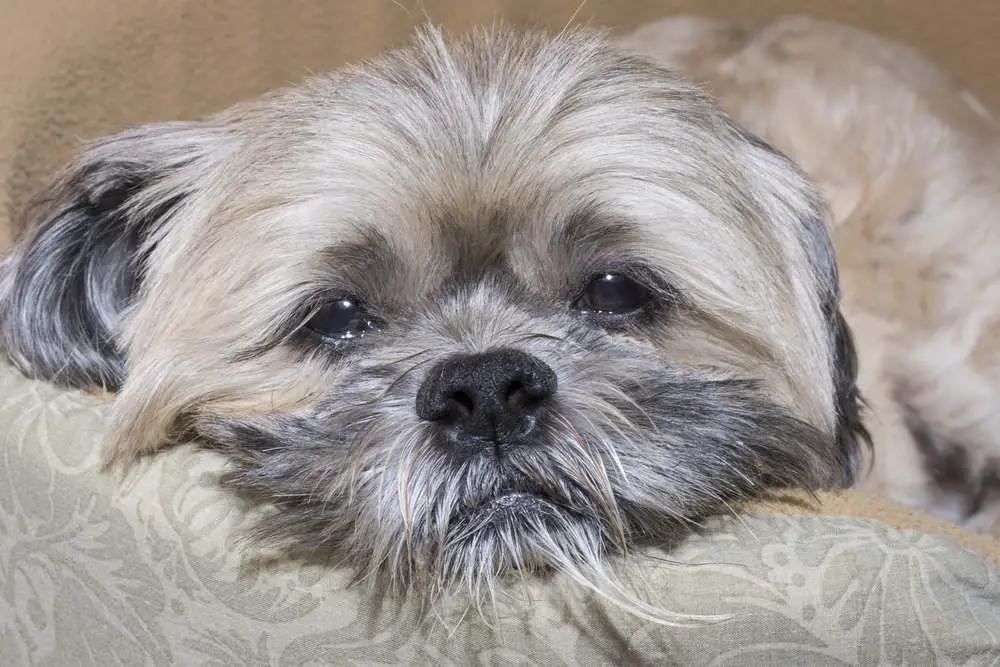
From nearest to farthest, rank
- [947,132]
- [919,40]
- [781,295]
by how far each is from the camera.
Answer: [781,295], [947,132], [919,40]

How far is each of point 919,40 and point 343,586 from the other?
2490 millimetres

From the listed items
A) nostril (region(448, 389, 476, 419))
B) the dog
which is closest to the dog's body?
nostril (region(448, 389, 476, 419))

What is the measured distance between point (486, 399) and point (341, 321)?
38 cm

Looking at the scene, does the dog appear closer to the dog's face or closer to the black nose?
the dog's face

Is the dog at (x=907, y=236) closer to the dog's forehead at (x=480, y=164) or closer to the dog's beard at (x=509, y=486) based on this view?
the dog's forehead at (x=480, y=164)

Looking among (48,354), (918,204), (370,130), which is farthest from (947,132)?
(48,354)

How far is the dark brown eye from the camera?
1.54 meters

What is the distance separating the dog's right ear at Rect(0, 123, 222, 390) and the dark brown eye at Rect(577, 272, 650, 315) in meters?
0.69

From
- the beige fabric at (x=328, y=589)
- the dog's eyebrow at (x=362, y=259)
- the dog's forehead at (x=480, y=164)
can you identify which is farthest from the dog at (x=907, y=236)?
the dog's eyebrow at (x=362, y=259)

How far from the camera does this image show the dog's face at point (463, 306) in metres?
1.27

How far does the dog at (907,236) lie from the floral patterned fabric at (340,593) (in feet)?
2.86

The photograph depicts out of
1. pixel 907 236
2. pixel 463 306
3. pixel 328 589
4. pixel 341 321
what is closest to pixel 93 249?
pixel 341 321

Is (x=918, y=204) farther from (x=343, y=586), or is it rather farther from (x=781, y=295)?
(x=343, y=586)

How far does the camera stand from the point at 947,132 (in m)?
2.27
